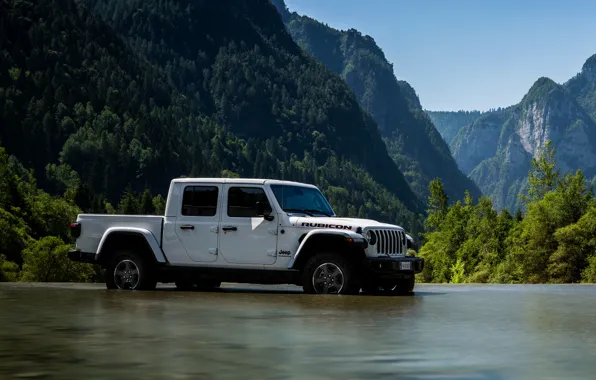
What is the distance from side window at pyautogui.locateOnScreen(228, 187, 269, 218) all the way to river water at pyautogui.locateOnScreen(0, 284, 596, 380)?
178 centimetres

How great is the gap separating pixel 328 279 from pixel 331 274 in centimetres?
11

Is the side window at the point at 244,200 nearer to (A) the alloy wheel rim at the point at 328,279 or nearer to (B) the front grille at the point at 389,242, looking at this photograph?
(A) the alloy wheel rim at the point at 328,279

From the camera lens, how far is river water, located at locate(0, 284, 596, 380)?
751cm

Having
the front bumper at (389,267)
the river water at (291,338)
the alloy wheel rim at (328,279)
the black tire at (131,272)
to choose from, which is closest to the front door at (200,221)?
the black tire at (131,272)

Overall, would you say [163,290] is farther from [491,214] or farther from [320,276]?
[491,214]

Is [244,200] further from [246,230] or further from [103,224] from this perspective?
[103,224]

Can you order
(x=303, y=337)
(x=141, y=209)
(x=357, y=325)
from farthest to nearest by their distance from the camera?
1. (x=141, y=209)
2. (x=357, y=325)
3. (x=303, y=337)

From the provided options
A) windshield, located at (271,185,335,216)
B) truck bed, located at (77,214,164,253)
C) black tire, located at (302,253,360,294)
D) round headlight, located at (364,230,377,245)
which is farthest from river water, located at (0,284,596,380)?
truck bed, located at (77,214,164,253)

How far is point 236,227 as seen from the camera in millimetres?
18016

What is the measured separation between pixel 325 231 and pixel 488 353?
850 cm

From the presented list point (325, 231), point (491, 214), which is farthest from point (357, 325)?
point (491, 214)

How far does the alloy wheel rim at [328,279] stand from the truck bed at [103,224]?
310 cm

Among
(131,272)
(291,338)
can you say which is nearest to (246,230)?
(131,272)

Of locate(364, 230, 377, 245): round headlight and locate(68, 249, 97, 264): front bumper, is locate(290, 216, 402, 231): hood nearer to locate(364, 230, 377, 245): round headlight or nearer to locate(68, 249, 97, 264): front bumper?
locate(364, 230, 377, 245): round headlight
